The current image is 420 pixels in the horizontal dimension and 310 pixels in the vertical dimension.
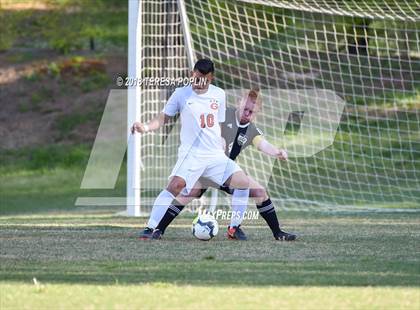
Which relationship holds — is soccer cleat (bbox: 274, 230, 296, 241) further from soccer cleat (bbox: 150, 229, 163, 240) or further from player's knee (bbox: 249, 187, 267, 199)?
soccer cleat (bbox: 150, 229, 163, 240)

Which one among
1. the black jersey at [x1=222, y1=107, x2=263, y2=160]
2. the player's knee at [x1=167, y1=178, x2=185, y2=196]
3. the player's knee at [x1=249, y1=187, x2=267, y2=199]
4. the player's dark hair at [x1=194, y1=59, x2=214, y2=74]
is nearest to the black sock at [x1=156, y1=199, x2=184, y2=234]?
the player's knee at [x1=167, y1=178, x2=185, y2=196]

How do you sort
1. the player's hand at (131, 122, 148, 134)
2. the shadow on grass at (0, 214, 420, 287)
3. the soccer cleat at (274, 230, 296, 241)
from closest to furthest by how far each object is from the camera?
the shadow on grass at (0, 214, 420, 287), the player's hand at (131, 122, 148, 134), the soccer cleat at (274, 230, 296, 241)

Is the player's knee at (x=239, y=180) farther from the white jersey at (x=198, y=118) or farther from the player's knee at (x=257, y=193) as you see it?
the white jersey at (x=198, y=118)

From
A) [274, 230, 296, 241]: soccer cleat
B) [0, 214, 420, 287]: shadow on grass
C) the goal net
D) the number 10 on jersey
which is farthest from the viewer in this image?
the goal net

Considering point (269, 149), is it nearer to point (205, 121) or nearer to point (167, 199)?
point (205, 121)

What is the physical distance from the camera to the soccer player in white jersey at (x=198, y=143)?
10.7 m

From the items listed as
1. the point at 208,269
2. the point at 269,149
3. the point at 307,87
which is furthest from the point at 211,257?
the point at 307,87

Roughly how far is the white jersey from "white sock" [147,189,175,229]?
499 millimetres

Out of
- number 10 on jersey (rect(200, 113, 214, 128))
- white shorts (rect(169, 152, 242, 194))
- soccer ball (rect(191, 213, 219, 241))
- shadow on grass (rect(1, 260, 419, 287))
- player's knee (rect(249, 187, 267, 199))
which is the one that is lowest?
soccer ball (rect(191, 213, 219, 241))

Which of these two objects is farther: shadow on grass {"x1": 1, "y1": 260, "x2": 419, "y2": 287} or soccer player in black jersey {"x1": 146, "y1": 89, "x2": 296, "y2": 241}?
soccer player in black jersey {"x1": 146, "y1": 89, "x2": 296, "y2": 241}

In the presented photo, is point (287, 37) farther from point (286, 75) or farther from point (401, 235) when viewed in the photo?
point (401, 235)

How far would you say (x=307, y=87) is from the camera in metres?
23.3

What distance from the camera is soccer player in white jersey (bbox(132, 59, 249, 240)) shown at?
10.7m

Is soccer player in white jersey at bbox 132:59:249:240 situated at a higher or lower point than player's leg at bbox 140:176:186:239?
higher
